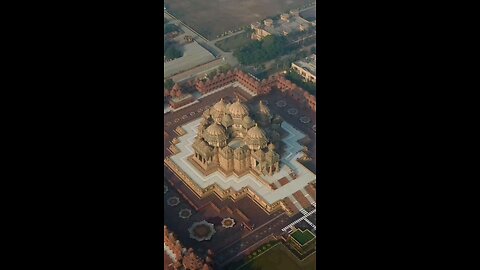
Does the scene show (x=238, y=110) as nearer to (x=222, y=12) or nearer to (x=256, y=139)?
(x=256, y=139)

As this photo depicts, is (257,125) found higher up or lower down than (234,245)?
higher up

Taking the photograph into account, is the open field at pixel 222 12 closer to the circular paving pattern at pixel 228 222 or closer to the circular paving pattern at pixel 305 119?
the circular paving pattern at pixel 305 119

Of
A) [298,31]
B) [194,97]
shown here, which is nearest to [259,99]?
[194,97]

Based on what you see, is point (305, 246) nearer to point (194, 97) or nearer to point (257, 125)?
point (257, 125)

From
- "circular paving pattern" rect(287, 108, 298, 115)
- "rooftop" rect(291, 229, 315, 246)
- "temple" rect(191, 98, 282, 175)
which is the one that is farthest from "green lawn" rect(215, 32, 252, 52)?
"rooftop" rect(291, 229, 315, 246)

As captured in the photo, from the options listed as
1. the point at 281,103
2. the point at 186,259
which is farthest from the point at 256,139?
the point at 186,259

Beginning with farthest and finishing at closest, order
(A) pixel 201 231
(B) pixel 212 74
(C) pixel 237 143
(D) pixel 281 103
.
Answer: (B) pixel 212 74 < (D) pixel 281 103 < (C) pixel 237 143 < (A) pixel 201 231
